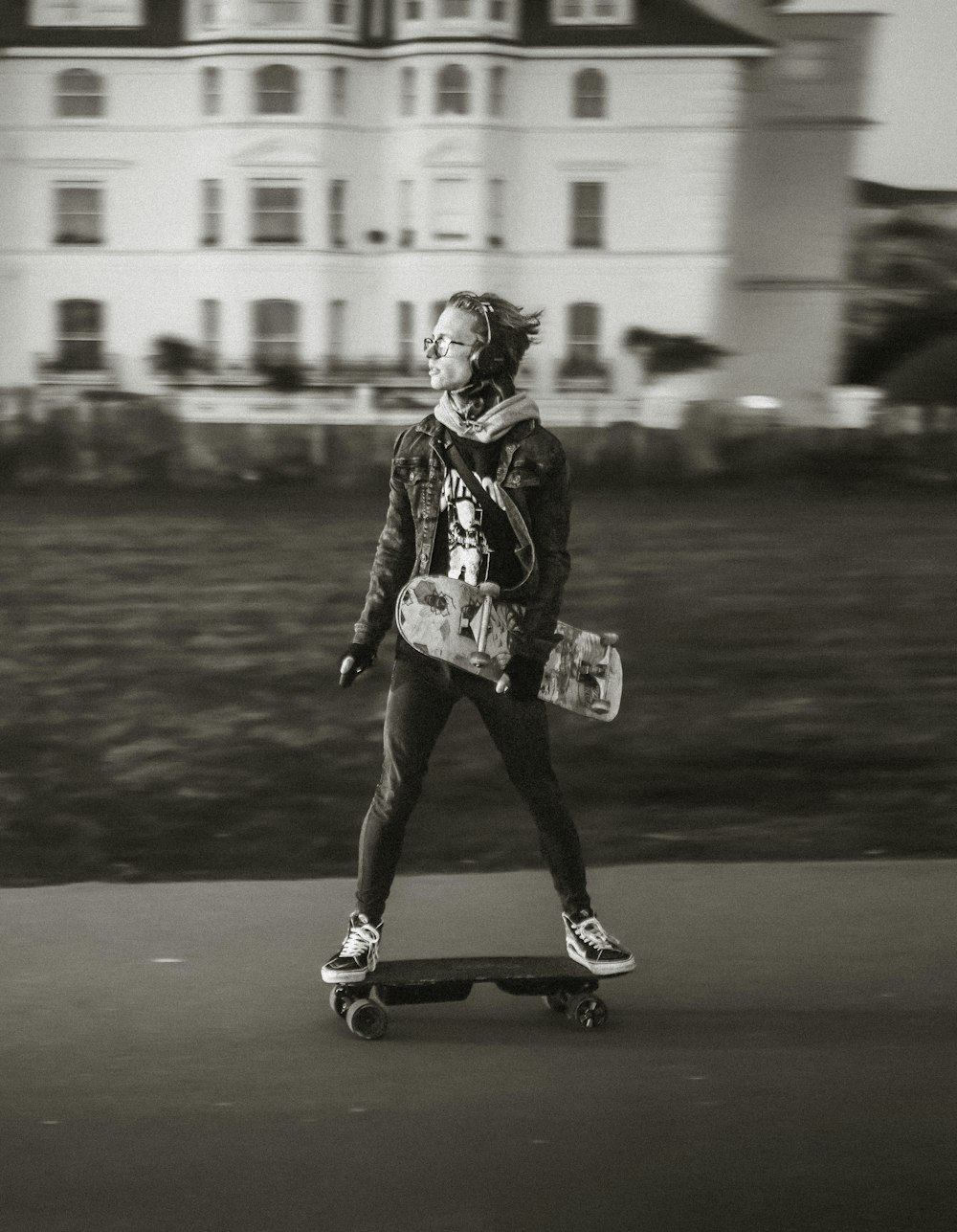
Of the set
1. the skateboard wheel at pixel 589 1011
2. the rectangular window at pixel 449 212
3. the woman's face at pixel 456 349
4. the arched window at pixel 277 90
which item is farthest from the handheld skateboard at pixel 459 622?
the arched window at pixel 277 90

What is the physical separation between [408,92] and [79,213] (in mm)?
2152

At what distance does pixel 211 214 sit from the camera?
463 inches

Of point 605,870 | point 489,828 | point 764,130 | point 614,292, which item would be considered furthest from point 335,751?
point 764,130

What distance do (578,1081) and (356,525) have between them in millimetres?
9047

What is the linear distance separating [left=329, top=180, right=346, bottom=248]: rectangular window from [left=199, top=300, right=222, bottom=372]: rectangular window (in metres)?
0.85

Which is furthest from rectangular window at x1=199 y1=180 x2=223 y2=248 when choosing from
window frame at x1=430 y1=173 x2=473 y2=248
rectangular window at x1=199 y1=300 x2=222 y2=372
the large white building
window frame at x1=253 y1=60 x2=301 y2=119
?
window frame at x1=430 y1=173 x2=473 y2=248

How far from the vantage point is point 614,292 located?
11422 millimetres

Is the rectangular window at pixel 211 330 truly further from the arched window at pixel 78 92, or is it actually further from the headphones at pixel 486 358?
the headphones at pixel 486 358

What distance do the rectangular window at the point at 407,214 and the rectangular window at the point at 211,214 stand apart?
1.15 meters

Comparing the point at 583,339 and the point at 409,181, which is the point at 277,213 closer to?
the point at 409,181

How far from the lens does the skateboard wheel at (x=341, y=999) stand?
4293 millimetres

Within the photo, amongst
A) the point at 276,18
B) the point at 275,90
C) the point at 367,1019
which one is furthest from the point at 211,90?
the point at 367,1019

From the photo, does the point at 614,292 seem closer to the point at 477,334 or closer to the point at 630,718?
the point at 630,718

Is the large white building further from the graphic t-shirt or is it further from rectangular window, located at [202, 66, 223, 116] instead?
the graphic t-shirt
